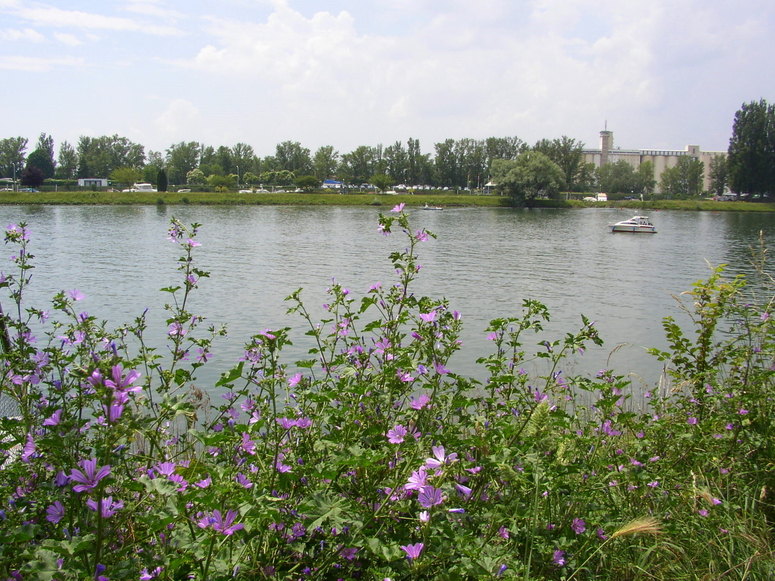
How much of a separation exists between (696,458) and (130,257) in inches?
991

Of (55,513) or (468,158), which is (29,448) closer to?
(55,513)

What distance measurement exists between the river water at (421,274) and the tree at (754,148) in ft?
180

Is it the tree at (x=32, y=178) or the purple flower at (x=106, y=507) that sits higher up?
the tree at (x=32, y=178)

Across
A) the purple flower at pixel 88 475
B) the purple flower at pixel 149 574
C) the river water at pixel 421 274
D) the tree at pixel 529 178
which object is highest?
the tree at pixel 529 178

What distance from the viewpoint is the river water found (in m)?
13.5

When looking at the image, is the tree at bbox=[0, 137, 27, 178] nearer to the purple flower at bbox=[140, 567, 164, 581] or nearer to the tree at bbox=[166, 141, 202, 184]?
the tree at bbox=[166, 141, 202, 184]

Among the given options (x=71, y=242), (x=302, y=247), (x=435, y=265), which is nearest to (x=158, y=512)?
(x=435, y=265)

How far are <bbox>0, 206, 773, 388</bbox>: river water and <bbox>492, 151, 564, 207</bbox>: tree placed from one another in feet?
144

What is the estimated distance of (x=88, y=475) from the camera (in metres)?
1.48

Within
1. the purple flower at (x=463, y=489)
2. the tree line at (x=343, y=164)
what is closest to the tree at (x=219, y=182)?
the tree line at (x=343, y=164)

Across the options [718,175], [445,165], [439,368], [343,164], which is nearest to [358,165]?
[343,164]

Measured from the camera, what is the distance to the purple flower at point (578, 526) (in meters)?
2.54

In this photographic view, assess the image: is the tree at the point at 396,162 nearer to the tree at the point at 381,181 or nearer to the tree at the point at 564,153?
the tree at the point at 381,181

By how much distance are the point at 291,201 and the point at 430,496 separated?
84442 mm
